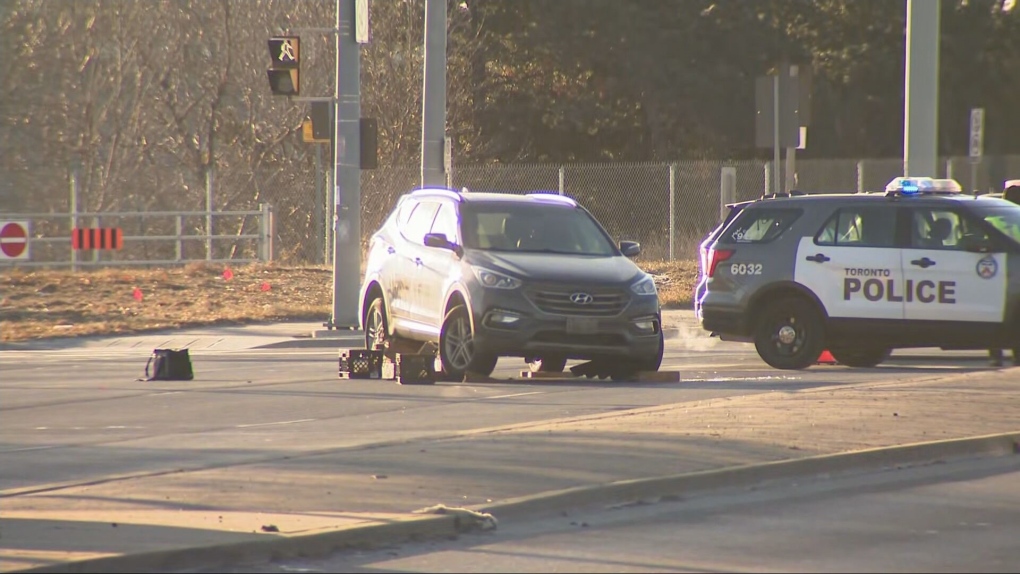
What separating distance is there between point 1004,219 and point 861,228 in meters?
1.39

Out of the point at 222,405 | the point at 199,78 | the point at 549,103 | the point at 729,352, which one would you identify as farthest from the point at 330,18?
the point at 222,405

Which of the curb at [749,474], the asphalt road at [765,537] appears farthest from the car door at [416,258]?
the asphalt road at [765,537]

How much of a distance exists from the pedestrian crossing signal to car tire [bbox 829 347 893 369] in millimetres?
8778

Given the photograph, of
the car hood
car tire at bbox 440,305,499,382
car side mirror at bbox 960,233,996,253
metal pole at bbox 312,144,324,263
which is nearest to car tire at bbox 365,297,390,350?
car tire at bbox 440,305,499,382

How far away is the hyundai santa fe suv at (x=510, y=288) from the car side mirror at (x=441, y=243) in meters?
0.01

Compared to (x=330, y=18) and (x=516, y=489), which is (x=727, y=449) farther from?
(x=330, y=18)

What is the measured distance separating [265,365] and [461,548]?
11.1m

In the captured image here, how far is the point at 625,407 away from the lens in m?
13.9

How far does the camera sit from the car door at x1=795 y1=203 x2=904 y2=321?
1666 centimetres

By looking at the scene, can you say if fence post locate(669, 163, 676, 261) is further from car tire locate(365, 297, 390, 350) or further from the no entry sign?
the no entry sign

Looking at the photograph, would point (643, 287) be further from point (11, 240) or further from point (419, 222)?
point (11, 240)

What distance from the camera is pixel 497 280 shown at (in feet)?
51.9

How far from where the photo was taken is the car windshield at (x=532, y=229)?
16.8 m

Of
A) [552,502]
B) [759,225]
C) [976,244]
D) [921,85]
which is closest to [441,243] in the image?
[759,225]
